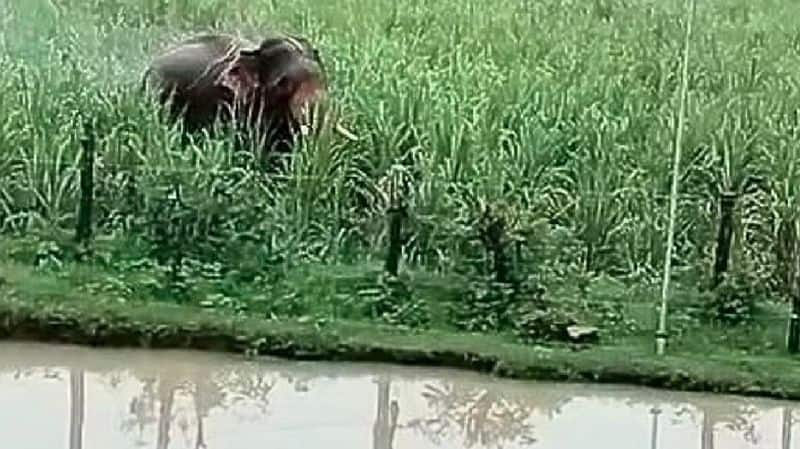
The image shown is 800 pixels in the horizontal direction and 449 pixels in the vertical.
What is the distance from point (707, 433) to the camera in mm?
4020

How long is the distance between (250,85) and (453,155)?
53 cm

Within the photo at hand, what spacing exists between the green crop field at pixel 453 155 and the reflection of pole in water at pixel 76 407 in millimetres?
461

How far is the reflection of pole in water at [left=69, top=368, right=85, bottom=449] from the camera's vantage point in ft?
12.2

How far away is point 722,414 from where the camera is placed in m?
4.12

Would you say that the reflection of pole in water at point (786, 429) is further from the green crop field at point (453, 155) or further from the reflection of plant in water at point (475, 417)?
the reflection of plant in water at point (475, 417)

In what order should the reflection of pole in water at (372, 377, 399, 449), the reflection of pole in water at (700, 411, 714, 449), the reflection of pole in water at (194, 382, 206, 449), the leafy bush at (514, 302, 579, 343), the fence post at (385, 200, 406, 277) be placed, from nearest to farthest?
the reflection of pole in water at (194, 382, 206, 449) < the reflection of pole in water at (372, 377, 399, 449) < the reflection of pole in water at (700, 411, 714, 449) < the leafy bush at (514, 302, 579, 343) < the fence post at (385, 200, 406, 277)

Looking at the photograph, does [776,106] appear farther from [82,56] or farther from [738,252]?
[82,56]

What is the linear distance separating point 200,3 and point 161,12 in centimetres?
10

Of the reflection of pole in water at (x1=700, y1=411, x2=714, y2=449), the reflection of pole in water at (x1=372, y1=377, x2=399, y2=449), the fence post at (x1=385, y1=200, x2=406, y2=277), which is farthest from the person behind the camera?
the fence post at (x1=385, y1=200, x2=406, y2=277)

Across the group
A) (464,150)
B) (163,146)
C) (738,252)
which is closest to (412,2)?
(464,150)

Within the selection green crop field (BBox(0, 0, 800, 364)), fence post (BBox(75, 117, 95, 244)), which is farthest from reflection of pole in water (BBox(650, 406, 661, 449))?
fence post (BBox(75, 117, 95, 244))

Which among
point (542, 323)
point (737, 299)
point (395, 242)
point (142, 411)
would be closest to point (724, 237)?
point (737, 299)

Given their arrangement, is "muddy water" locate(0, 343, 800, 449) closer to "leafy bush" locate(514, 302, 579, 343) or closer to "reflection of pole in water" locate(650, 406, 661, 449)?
"reflection of pole in water" locate(650, 406, 661, 449)

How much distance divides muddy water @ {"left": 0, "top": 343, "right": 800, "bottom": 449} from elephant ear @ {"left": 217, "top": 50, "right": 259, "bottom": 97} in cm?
70
